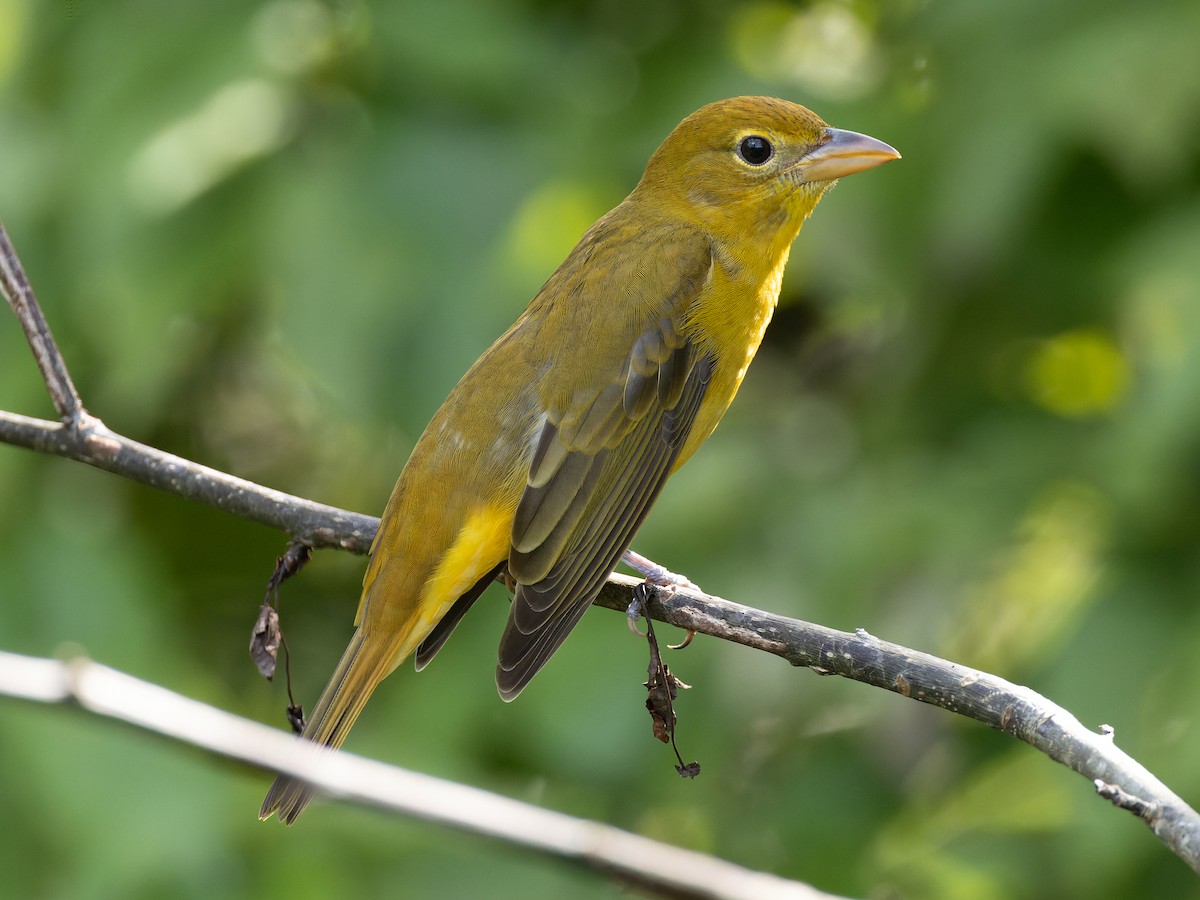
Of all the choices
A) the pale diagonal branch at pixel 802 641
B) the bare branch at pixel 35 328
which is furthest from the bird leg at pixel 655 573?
the bare branch at pixel 35 328

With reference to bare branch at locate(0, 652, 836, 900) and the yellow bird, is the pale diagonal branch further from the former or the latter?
bare branch at locate(0, 652, 836, 900)

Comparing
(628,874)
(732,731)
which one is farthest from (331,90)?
(628,874)

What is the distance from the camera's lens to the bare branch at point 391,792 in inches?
49.9

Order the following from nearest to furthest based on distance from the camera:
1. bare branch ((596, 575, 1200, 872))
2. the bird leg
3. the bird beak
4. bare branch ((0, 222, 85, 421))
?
bare branch ((596, 575, 1200, 872)) → bare branch ((0, 222, 85, 421)) → the bird leg → the bird beak

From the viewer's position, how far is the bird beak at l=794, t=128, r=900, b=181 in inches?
141

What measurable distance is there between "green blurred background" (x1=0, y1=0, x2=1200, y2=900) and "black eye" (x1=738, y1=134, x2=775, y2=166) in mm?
138

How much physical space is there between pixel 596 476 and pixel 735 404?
923mm

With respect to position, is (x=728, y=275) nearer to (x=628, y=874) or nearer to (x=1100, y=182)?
(x=1100, y=182)

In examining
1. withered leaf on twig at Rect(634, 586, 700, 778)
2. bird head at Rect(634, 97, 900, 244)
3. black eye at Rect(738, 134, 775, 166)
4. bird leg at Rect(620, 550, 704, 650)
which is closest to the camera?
withered leaf on twig at Rect(634, 586, 700, 778)

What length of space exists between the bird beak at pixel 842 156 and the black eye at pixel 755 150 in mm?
125

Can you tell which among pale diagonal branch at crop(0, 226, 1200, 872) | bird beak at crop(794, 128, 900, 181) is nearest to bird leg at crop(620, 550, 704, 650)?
pale diagonal branch at crop(0, 226, 1200, 872)

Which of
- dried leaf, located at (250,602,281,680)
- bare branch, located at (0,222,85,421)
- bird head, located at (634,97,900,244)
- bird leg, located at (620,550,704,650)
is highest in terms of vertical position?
bird head, located at (634,97,900,244)

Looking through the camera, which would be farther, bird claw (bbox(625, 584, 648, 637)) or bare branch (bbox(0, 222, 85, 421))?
bird claw (bbox(625, 584, 648, 637))

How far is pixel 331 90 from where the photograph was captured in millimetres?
3979
